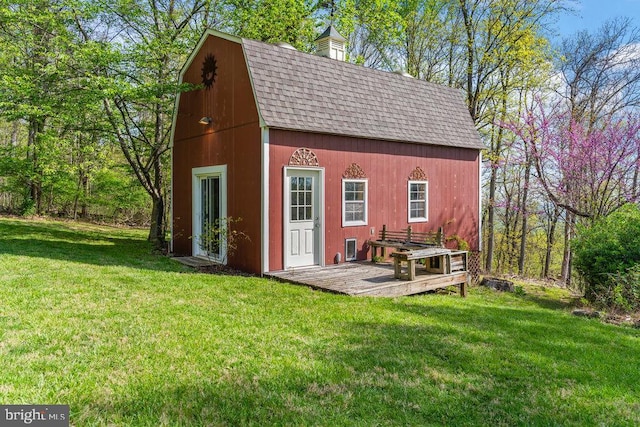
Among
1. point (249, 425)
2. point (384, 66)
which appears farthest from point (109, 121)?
point (384, 66)

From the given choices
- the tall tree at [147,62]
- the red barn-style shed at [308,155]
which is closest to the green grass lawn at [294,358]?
the red barn-style shed at [308,155]

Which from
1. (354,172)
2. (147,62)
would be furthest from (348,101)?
(147,62)

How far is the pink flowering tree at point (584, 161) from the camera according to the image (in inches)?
425

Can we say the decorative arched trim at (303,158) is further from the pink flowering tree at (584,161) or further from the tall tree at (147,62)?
the pink flowering tree at (584,161)

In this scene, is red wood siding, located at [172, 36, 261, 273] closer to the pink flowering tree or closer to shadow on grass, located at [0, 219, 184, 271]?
shadow on grass, located at [0, 219, 184, 271]

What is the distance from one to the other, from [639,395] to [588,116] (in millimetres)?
15582

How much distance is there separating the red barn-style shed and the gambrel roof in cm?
3

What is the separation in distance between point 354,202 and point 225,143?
298cm

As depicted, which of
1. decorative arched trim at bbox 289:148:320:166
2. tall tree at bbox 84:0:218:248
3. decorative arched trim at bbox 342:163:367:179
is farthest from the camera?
tall tree at bbox 84:0:218:248

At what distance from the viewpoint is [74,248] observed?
983cm

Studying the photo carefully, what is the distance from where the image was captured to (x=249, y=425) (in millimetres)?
2479

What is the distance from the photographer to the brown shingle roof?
784cm

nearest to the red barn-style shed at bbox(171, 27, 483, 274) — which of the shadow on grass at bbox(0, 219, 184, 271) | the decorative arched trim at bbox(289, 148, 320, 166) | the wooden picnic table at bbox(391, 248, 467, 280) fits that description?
the decorative arched trim at bbox(289, 148, 320, 166)

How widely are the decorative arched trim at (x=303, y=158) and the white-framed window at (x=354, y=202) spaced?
2.79 feet
